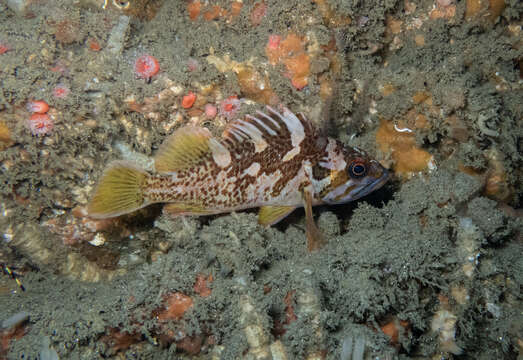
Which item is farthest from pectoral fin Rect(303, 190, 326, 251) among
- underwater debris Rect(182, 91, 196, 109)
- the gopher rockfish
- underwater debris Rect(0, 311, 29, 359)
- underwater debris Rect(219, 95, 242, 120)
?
underwater debris Rect(0, 311, 29, 359)

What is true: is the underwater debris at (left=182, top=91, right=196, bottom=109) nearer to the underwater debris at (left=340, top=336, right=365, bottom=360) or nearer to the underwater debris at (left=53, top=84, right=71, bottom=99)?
the underwater debris at (left=53, top=84, right=71, bottom=99)

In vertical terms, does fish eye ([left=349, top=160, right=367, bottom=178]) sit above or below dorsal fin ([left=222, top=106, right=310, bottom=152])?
below

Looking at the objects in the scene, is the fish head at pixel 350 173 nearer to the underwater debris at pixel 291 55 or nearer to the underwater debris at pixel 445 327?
the underwater debris at pixel 291 55

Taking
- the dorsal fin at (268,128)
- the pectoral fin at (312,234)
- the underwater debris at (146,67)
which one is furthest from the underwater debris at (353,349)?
the underwater debris at (146,67)

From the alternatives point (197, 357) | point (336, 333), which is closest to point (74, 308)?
point (197, 357)

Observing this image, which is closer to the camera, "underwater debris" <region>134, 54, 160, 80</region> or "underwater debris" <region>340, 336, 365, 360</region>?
"underwater debris" <region>340, 336, 365, 360</region>

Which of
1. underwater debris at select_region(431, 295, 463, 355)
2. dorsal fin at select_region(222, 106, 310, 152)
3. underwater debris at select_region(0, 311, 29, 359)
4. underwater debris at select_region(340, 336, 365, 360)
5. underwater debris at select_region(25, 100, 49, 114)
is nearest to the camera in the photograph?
underwater debris at select_region(340, 336, 365, 360)

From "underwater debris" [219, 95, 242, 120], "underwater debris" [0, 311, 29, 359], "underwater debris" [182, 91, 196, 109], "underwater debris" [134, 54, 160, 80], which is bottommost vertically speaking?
"underwater debris" [0, 311, 29, 359]

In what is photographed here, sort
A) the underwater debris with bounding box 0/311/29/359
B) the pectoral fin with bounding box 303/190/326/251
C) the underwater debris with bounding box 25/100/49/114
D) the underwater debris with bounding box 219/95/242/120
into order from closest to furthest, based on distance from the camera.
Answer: the underwater debris with bounding box 0/311/29/359 → the underwater debris with bounding box 25/100/49/114 → the pectoral fin with bounding box 303/190/326/251 → the underwater debris with bounding box 219/95/242/120
